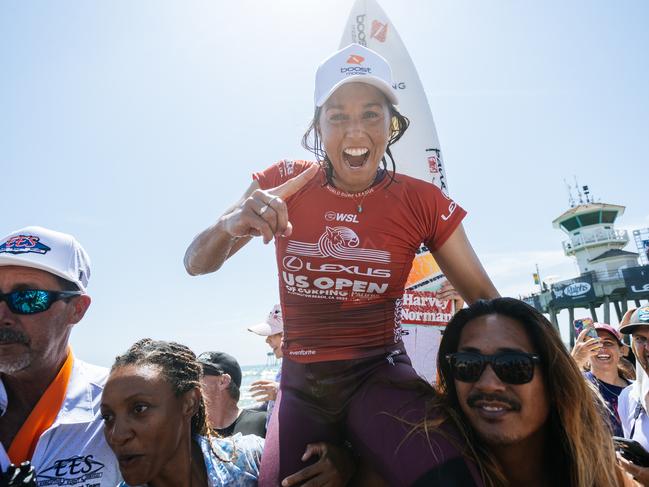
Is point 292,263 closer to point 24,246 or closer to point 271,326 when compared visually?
point 24,246

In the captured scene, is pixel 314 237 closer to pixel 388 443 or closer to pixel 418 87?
pixel 388 443

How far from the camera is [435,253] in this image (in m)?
2.63

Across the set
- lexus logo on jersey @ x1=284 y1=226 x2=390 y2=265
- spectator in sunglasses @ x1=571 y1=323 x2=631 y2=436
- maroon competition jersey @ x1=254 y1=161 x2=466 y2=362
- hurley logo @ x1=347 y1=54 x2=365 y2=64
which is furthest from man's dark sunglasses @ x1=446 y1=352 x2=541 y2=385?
spectator in sunglasses @ x1=571 y1=323 x2=631 y2=436

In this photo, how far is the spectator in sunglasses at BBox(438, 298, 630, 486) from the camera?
2119 millimetres

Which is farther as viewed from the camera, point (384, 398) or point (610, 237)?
point (610, 237)

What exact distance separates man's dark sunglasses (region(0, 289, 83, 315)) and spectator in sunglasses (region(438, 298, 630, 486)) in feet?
8.11

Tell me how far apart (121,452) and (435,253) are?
6.84 ft

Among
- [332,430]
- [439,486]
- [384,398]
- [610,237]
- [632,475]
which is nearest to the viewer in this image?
[439,486]

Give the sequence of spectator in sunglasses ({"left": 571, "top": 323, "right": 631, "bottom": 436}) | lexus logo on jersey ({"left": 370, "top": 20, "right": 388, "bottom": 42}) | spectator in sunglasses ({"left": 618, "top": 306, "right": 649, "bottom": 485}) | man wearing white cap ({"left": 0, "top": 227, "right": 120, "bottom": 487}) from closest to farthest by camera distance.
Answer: man wearing white cap ({"left": 0, "top": 227, "right": 120, "bottom": 487}) < spectator in sunglasses ({"left": 618, "top": 306, "right": 649, "bottom": 485}) < spectator in sunglasses ({"left": 571, "top": 323, "right": 631, "bottom": 436}) < lexus logo on jersey ({"left": 370, "top": 20, "right": 388, "bottom": 42})

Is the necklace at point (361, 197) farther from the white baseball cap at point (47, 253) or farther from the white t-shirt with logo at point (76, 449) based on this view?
the white t-shirt with logo at point (76, 449)

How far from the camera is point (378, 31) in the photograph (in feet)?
21.2

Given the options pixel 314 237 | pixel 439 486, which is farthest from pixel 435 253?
pixel 439 486

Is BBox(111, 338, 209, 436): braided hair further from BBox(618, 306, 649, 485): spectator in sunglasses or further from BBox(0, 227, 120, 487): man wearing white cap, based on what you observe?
BBox(618, 306, 649, 485): spectator in sunglasses

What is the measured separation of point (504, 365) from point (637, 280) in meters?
37.2
